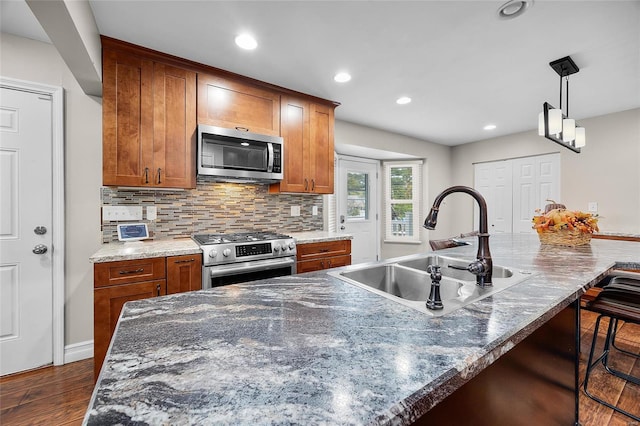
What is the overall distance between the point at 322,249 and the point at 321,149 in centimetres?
114

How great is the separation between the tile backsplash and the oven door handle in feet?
2.37

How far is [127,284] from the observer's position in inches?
73.3

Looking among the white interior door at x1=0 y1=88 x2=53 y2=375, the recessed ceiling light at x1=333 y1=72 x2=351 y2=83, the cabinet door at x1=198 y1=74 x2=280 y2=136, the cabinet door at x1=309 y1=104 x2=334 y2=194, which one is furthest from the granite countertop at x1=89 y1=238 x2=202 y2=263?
the recessed ceiling light at x1=333 y1=72 x2=351 y2=83

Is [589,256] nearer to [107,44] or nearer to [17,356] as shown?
[107,44]

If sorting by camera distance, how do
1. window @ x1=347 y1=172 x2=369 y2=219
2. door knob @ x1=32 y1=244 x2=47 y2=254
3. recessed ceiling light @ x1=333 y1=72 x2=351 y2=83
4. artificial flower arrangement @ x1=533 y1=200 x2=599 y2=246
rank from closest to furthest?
artificial flower arrangement @ x1=533 y1=200 x2=599 y2=246 < door knob @ x1=32 y1=244 x2=47 y2=254 < recessed ceiling light @ x1=333 y1=72 x2=351 y2=83 < window @ x1=347 y1=172 x2=369 y2=219

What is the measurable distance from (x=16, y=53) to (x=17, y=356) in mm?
2190

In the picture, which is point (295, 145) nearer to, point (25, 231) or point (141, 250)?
point (141, 250)

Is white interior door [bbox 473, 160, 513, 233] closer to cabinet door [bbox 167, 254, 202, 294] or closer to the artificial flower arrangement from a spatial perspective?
the artificial flower arrangement

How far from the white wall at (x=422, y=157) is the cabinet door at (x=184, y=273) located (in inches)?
99.5

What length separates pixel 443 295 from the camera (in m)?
1.24

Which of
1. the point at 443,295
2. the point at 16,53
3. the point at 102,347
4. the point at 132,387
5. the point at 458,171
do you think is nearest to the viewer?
the point at 132,387

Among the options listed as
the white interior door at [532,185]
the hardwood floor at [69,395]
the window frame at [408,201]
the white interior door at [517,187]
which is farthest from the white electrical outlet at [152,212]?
the white interior door at [517,187]

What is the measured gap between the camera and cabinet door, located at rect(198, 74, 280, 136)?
2.42m

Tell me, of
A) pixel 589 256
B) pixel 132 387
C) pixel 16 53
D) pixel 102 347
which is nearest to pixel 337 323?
pixel 132 387
